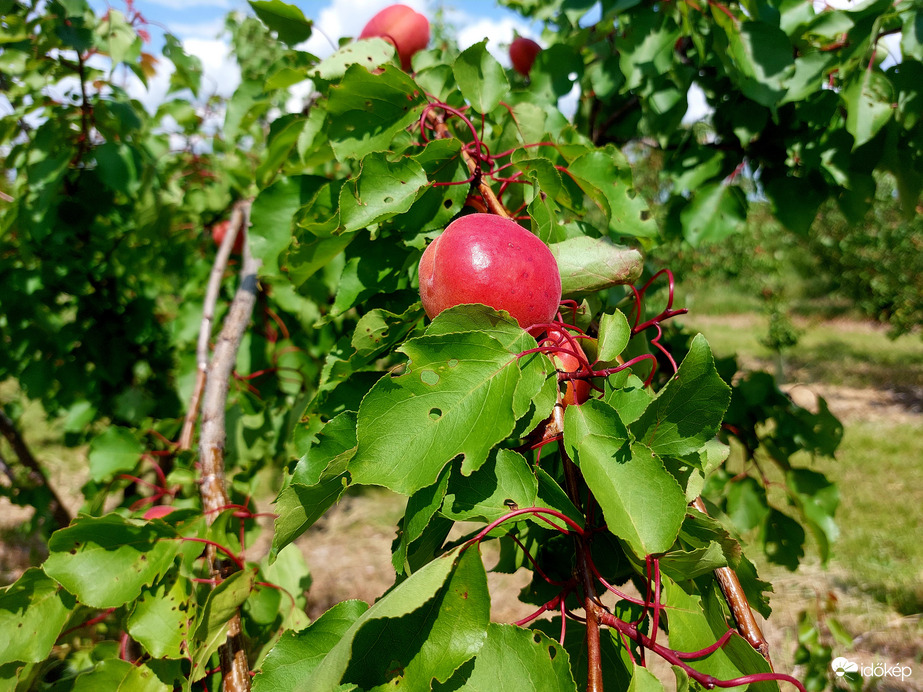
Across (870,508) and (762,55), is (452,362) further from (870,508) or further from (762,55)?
(870,508)

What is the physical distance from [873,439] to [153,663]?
236 inches

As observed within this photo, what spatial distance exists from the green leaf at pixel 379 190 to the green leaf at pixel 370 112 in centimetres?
11

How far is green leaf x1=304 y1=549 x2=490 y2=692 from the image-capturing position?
1.81ft

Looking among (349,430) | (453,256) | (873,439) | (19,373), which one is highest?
(453,256)

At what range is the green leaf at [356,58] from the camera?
1025 millimetres

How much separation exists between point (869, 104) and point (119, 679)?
177 centimetres

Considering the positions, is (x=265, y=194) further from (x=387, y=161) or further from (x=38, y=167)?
(x=38, y=167)

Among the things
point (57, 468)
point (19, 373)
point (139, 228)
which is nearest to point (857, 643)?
point (139, 228)

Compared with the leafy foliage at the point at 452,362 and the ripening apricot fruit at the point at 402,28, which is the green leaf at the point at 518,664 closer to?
the leafy foliage at the point at 452,362

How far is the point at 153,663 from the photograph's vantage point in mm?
894

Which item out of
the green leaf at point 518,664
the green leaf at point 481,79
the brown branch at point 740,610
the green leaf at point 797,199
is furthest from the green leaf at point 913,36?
the green leaf at point 518,664

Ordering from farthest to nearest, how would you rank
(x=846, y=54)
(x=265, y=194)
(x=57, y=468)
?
(x=57, y=468), (x=846, y=54), (x=265, y=194)

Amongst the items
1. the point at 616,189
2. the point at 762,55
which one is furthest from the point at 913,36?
the point at 616,189

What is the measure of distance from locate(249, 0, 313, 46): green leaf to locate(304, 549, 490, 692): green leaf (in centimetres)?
99
